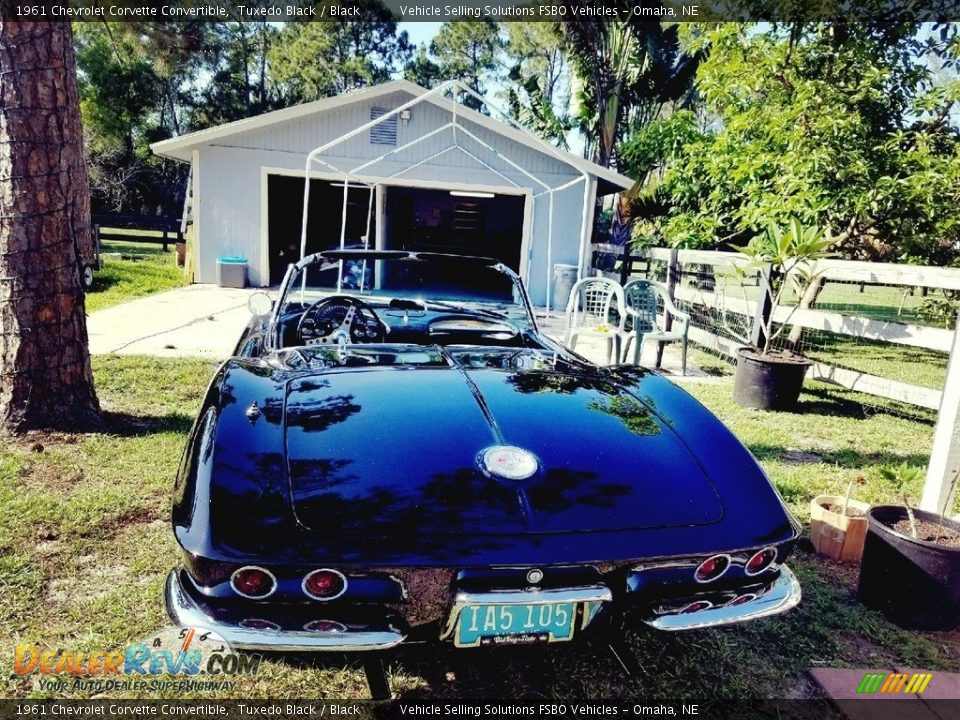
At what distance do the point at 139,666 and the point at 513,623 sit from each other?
4.32ft

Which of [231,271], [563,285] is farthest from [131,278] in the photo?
[563,285]

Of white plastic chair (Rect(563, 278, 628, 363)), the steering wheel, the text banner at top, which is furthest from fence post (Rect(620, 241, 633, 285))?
the steering wheel

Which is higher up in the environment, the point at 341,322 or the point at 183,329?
the point at 341,322

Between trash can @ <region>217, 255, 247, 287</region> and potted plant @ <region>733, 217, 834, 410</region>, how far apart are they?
8.91 meters

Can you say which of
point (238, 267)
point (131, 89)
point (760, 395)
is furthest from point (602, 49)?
point (131, 89)

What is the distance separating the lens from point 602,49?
55.4 feet

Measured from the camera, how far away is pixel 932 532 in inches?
105

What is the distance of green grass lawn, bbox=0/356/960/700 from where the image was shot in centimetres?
211

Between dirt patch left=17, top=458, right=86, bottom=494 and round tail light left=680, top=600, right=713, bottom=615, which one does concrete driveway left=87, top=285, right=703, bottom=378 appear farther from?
round tail light left=680, top=600, right=713, bottom=615

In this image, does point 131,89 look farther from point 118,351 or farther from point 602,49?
point 118,351

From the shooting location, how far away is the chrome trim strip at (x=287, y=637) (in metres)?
1.56

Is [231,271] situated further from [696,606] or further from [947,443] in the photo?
[696,606]

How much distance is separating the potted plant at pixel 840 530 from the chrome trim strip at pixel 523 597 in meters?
1.95

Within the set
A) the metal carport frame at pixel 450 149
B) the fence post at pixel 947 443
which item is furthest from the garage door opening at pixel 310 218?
the fence post at pixel 947 443
